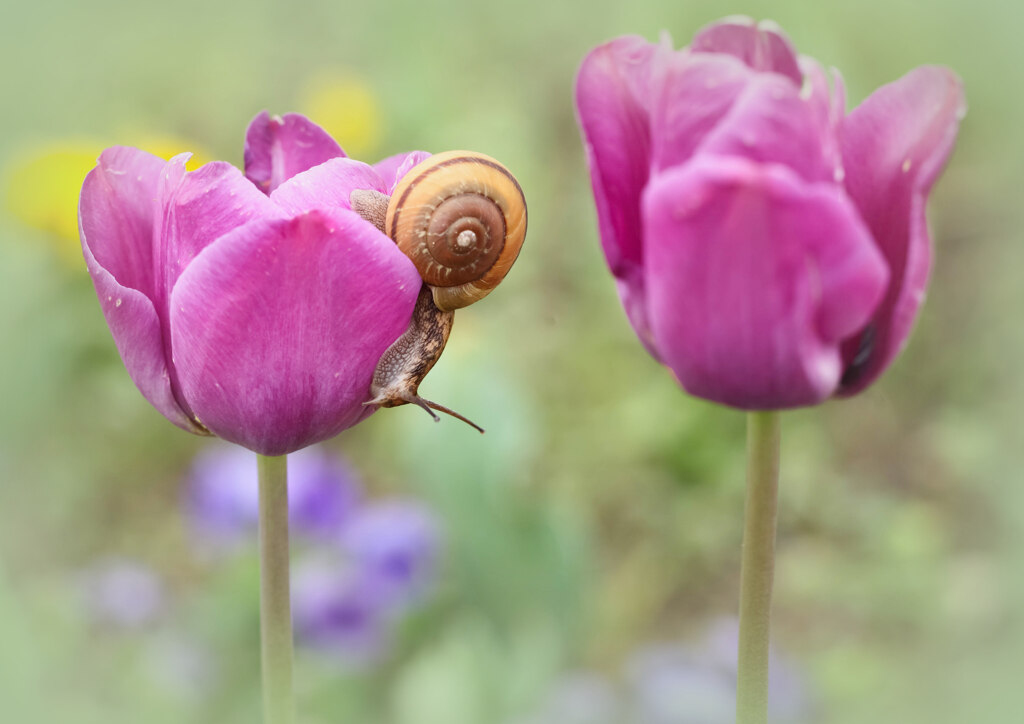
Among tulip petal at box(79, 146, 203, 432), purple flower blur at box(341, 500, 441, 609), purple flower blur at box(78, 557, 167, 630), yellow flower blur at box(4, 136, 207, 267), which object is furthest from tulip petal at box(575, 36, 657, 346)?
yellow flower blur at box(4, 136, 207, 267)

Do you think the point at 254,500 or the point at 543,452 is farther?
the point at 543,452

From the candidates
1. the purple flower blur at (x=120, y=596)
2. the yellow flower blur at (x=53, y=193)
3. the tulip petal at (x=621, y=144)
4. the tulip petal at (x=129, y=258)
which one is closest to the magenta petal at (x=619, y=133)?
the tulip petal at (x=621, y=144)

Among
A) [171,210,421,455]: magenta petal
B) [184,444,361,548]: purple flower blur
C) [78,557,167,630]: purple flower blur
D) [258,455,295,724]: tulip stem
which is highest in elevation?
[171,210,421,455]: magenta petal

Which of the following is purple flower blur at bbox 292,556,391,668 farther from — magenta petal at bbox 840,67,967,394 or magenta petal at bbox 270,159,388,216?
magenta petal at bbox 840,67,967,394

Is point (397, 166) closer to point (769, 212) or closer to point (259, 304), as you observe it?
point (259, 304)

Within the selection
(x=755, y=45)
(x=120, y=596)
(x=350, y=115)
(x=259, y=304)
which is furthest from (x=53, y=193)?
(x=755, y=45)

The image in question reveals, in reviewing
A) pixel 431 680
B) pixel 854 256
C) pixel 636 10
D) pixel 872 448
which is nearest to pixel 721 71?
pixel 854 256

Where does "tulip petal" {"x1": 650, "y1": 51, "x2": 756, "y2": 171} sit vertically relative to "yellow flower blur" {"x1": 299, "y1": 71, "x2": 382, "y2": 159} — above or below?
above
